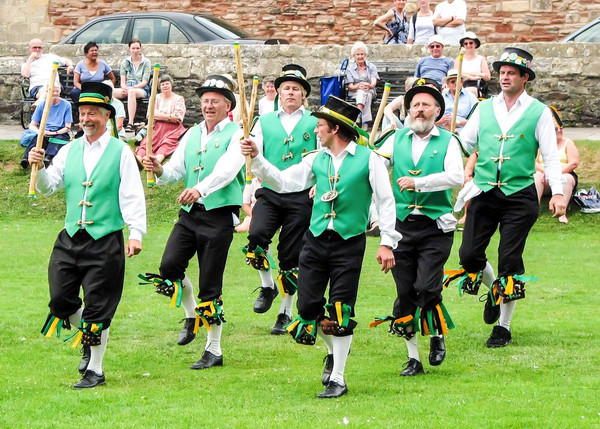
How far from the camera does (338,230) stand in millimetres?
7777

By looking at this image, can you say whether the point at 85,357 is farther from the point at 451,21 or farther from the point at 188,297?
the point at 451,21

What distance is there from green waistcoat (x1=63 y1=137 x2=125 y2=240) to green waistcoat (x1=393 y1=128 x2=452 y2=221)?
2.06m

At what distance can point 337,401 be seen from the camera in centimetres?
752

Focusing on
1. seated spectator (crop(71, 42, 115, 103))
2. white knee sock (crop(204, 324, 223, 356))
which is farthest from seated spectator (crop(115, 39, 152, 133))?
white knee sock (crop(204, 324, 223, 356))

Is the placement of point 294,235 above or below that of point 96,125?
below

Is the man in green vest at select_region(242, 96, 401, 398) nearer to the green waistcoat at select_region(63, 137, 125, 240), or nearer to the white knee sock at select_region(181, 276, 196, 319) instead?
the green waistcoat at select_region(63, 137, 125, 240)

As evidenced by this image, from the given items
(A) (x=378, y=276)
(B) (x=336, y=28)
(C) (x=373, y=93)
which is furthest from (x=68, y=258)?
(B) (x=336, y=28)

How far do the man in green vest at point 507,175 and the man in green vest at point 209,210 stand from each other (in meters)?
1.95

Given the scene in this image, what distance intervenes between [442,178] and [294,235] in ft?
6.07

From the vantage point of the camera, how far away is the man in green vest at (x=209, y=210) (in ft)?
28.7

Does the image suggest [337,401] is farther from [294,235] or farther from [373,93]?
[373,93]

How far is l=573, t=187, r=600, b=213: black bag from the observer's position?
15531 mm

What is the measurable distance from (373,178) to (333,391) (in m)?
1.47

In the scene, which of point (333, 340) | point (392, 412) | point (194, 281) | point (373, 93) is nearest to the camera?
point (392, 412)
